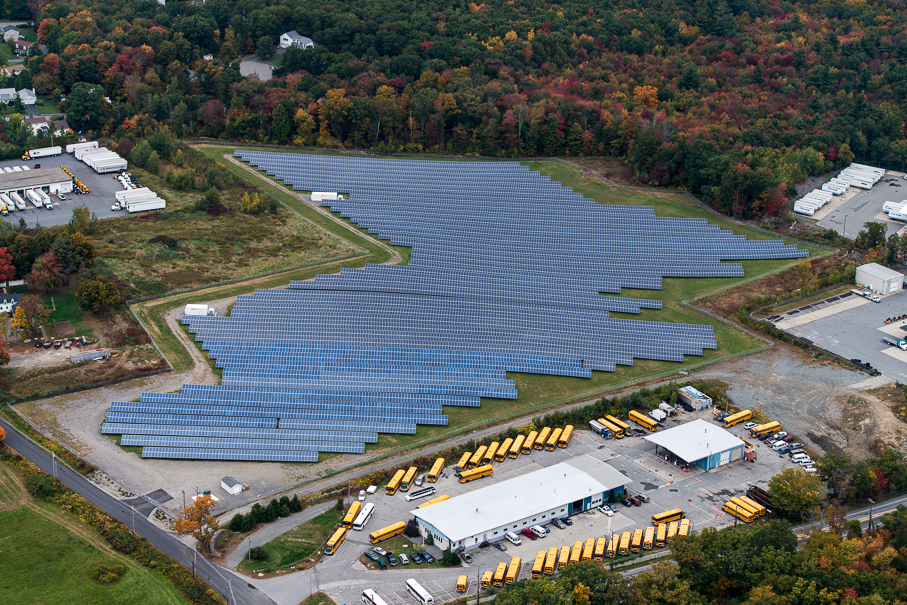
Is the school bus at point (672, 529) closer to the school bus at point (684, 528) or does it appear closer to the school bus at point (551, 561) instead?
the school bus at point (684, 528)

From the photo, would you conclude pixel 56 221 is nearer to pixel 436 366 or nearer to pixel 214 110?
pixel 214 110

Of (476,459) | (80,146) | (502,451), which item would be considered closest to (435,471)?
(476,459)

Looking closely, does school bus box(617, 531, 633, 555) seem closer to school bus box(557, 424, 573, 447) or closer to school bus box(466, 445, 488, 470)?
school bus box(557, 424, 573, 447)

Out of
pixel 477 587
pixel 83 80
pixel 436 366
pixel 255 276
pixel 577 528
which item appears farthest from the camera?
pixel 83 80

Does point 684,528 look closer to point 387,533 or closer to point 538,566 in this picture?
point 538,566

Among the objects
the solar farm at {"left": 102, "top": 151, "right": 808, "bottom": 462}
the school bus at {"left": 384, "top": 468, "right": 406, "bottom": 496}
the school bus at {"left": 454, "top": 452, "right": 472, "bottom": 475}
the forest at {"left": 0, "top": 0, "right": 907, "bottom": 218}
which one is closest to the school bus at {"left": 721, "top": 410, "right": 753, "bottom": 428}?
the solar farm at {"left": 102, "top": 151, "right": 808, "bottom": 462}

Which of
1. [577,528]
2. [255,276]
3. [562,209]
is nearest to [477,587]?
[577,528]

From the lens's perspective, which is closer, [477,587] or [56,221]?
[477,587]

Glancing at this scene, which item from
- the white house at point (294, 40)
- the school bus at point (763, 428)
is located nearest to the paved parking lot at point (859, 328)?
the school bus at point (763, 428)
